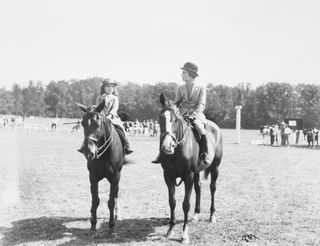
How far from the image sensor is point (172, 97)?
100812mm

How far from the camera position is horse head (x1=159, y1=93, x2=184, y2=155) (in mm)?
6979

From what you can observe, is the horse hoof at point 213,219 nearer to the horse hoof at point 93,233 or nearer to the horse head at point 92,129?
the horse hoof at point 93,233

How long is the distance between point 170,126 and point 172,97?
308 ft

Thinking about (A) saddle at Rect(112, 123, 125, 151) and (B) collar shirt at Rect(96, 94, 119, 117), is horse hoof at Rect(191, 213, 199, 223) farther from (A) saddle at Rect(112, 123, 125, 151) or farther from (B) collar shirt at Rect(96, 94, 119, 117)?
(B) collar shirt at Rect(96, 94, 119, 117)

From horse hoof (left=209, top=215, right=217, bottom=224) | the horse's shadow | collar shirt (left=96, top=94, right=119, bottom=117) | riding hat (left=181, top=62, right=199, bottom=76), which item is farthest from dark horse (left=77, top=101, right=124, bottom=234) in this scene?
horse hoof (left=209, top=215, right=217, bottom=224)

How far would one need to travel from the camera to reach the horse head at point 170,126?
22.9 ft

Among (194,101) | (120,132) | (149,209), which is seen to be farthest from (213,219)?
(120,132)

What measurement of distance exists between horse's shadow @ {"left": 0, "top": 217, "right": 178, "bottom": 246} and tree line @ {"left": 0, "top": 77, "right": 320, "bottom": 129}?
285ft

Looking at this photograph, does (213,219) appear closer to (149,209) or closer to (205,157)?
(205,157)

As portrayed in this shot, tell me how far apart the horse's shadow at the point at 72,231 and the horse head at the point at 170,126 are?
201cm

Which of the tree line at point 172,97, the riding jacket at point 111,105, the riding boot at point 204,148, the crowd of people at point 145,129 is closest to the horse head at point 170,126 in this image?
the riding boot at point 204,148

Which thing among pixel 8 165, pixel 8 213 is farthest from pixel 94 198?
pixel 8 165

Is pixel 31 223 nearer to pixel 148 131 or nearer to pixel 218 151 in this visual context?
pixel 218 151

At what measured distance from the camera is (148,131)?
2047 inches
